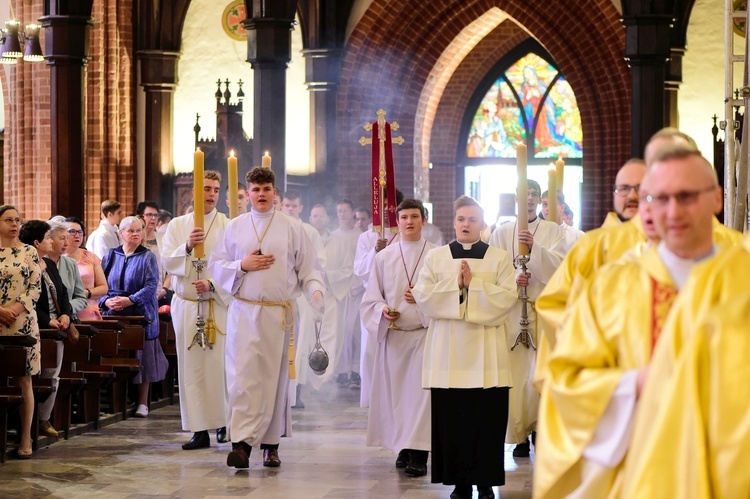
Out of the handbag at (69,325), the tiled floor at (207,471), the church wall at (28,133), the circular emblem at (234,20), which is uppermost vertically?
the circular emblem at (234,20)

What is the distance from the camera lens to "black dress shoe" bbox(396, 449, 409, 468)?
8.84 meters

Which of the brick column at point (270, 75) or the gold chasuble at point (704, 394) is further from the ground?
the brick column at point (270, 75)

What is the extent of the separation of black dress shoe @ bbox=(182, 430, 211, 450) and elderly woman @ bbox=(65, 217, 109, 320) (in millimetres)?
2008

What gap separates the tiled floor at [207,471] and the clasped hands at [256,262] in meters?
1.37

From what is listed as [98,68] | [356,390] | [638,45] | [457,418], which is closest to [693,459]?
[457,418]

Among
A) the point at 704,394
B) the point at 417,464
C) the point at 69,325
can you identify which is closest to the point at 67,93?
the point at 69,325

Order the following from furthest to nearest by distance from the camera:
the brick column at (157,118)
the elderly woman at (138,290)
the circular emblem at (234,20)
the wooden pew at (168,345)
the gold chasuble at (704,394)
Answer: the circular emblem at (234,20), the brick column at (157,118), the wooden pew at (168,345), the elderly woman at (138,290), the gold chasuble at (704,394)

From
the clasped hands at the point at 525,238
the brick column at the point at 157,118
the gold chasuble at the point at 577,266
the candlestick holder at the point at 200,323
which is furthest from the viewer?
Answer: the brick column at the point at 157,118

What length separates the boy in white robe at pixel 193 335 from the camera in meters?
9.59

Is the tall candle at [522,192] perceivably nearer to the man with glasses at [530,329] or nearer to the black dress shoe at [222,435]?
the man with glasses at [530,329]

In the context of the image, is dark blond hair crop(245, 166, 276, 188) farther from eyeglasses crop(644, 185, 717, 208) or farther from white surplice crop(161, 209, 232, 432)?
eyeglasses crop(644, 185, 717, 208)

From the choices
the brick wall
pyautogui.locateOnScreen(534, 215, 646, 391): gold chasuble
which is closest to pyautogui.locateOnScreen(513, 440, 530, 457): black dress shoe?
pyautogui.locateOnScreen(534, 215, 646, 391): gold chasuble

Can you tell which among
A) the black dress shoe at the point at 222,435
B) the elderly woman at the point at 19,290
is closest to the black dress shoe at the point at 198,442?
the black dress shoe at the point at 222,435

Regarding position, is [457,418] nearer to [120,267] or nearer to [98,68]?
[120,267]
